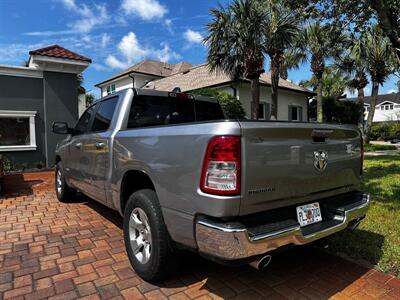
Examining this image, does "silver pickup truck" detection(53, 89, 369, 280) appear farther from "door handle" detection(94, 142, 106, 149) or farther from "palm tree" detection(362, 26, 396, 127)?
"palm tree" detection(362, 26, 396, 127)

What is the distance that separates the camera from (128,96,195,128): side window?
402 centimetres

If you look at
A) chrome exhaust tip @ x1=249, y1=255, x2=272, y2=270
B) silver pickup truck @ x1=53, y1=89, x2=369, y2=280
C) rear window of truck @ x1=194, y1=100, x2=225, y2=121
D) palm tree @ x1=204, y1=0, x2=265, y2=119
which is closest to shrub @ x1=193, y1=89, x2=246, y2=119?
palm tree @ x1=204, y1=0, x2=265, y2=119

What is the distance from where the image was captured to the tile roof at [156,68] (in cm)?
2983

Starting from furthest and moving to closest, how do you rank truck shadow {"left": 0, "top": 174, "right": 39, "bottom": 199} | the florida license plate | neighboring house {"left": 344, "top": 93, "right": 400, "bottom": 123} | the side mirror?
1. neighboring house {"left": 344, "top": 93, "right": 400, "bottom": 123}
2. truck shadow {"left": 0, "top": 174, "right": 39, "bottom": 199}
3. the side mirror
4. the florida license plate

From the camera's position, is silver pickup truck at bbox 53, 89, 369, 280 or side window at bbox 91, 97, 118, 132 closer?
silver pickup truck at bbox 53, 89, 369, 280

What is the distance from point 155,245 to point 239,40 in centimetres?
1173

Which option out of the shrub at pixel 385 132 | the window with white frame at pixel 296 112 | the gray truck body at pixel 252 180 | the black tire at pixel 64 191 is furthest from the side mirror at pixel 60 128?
the shrub at pixel 385 132

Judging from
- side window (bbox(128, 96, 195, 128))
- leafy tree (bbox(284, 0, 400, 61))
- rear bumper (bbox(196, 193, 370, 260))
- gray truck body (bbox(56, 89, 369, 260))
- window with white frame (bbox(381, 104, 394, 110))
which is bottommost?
rear bumper (bbox(196, 193, 370, 260))

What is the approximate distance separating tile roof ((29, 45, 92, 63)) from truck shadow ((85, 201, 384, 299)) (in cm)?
1010

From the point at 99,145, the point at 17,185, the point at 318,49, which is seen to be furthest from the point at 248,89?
the point at 99,145

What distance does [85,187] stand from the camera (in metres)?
4.88

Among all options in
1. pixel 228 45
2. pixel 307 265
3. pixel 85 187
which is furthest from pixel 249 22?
pixel 307 265

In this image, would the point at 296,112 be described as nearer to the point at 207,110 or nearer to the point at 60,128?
the point at 207,110

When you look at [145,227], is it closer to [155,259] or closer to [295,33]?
[155,259]
